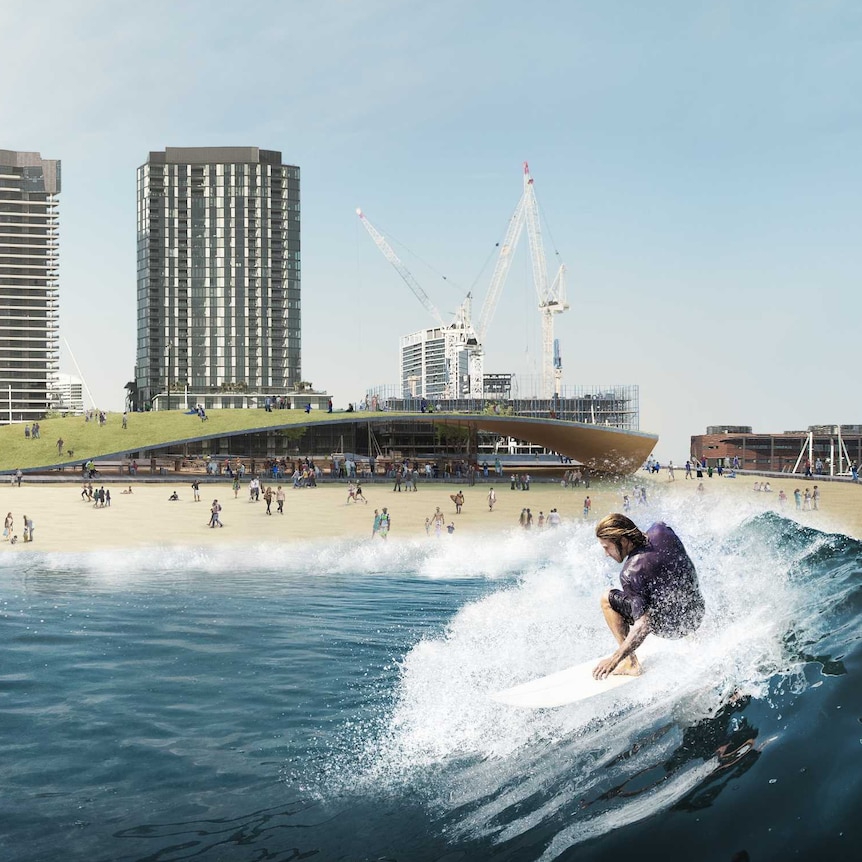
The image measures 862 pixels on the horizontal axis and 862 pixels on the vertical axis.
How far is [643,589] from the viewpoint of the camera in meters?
8.34

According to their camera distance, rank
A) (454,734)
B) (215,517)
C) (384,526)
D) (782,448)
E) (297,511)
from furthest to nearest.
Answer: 1. (782,448)
2. (297,511)
3. (215,517)
4. (384,526)
5. (454,734)

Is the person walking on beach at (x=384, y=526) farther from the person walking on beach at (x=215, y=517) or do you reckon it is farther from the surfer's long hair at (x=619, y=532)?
the surfer's long hair at (x=619, y=532)

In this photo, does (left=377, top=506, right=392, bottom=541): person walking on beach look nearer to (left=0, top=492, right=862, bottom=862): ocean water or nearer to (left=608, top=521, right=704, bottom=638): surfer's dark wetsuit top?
(left=0, top=492, right=862, bottom=862): ocean water

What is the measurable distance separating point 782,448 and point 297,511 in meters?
135

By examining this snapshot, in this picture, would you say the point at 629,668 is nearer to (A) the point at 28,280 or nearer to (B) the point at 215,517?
(B) the point at 215,517

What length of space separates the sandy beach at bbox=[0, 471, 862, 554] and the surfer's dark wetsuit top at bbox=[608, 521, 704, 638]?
80.5ft

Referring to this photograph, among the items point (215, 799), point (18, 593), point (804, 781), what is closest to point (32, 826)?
point (215, 799)

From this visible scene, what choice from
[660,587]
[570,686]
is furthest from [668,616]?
[570,686]

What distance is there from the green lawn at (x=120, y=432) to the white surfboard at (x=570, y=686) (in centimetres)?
7099

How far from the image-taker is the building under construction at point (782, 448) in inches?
6024

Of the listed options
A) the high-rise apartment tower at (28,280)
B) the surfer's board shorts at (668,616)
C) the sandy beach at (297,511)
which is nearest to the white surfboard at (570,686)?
the surfer's board shorts at (668,616)

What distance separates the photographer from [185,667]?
16.4 m

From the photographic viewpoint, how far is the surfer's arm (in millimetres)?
8312

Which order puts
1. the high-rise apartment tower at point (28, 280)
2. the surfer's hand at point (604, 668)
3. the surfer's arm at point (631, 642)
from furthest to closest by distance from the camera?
the high-rise apartment tower at point (28, 280)
the surfer's hand at point (604, 668)
the surfer's arm at point (631, 642)
